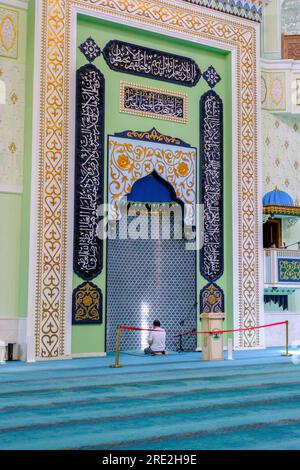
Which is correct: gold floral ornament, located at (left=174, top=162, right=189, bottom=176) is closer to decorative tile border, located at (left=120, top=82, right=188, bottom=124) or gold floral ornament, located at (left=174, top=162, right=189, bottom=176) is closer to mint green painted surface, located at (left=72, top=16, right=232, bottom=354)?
mint green painted surface, located at (left=72, top=16, right=232, bottom=354)

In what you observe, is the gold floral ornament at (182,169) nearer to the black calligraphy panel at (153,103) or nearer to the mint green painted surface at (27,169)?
the black calligraphy panel at (153,103)

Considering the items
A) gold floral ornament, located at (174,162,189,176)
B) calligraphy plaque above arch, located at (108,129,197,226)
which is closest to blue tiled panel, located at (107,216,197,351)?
calligraphy plaque above arch, located at (108,129,197,226)

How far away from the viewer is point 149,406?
363cm

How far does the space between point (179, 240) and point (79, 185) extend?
1.61m

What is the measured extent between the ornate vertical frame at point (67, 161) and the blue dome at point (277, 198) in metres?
0.37

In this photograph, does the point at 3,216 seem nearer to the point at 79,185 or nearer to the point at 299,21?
the point at 79,185

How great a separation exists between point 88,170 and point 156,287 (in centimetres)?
180

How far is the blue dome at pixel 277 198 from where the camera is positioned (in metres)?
8.16

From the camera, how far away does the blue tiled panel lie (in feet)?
24.6

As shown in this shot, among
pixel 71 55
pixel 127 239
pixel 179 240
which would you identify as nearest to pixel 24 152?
pixel 71 55

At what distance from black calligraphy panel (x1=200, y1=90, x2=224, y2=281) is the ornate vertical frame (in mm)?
199

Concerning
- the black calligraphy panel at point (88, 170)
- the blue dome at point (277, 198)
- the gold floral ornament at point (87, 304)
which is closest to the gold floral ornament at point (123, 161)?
the black calligraphy panel at point (88, 170)

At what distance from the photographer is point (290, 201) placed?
8.23 m
